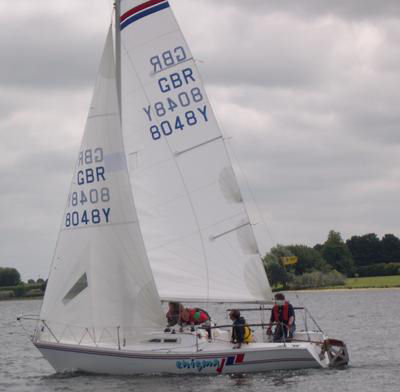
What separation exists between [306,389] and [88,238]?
699 cm

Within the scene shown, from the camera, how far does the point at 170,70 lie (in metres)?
27.4

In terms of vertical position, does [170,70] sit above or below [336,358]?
above

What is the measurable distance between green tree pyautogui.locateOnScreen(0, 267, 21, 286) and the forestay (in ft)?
370

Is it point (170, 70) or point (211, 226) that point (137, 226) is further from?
point (170, 70)

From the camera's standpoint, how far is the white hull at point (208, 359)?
86.8 ft

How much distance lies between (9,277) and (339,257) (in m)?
43.8

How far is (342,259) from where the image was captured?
129 metres

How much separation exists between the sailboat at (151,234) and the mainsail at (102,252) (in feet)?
0.09

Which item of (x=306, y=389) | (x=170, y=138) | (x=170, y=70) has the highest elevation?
(x=170, y=70)

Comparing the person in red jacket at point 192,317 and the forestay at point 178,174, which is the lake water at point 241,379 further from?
the forestay at point 178,174

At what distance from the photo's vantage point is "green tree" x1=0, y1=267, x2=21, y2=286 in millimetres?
137750

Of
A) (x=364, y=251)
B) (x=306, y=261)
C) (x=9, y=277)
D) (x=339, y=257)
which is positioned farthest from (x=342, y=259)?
(x=9, y=277)

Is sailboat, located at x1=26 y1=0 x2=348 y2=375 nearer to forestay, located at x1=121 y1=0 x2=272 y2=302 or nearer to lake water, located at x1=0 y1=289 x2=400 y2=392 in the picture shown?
forestay, located at x1=121 y1=0 x2=272 y2=302

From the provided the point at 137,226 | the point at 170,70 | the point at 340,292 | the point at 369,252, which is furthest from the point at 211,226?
the point at 369,252
